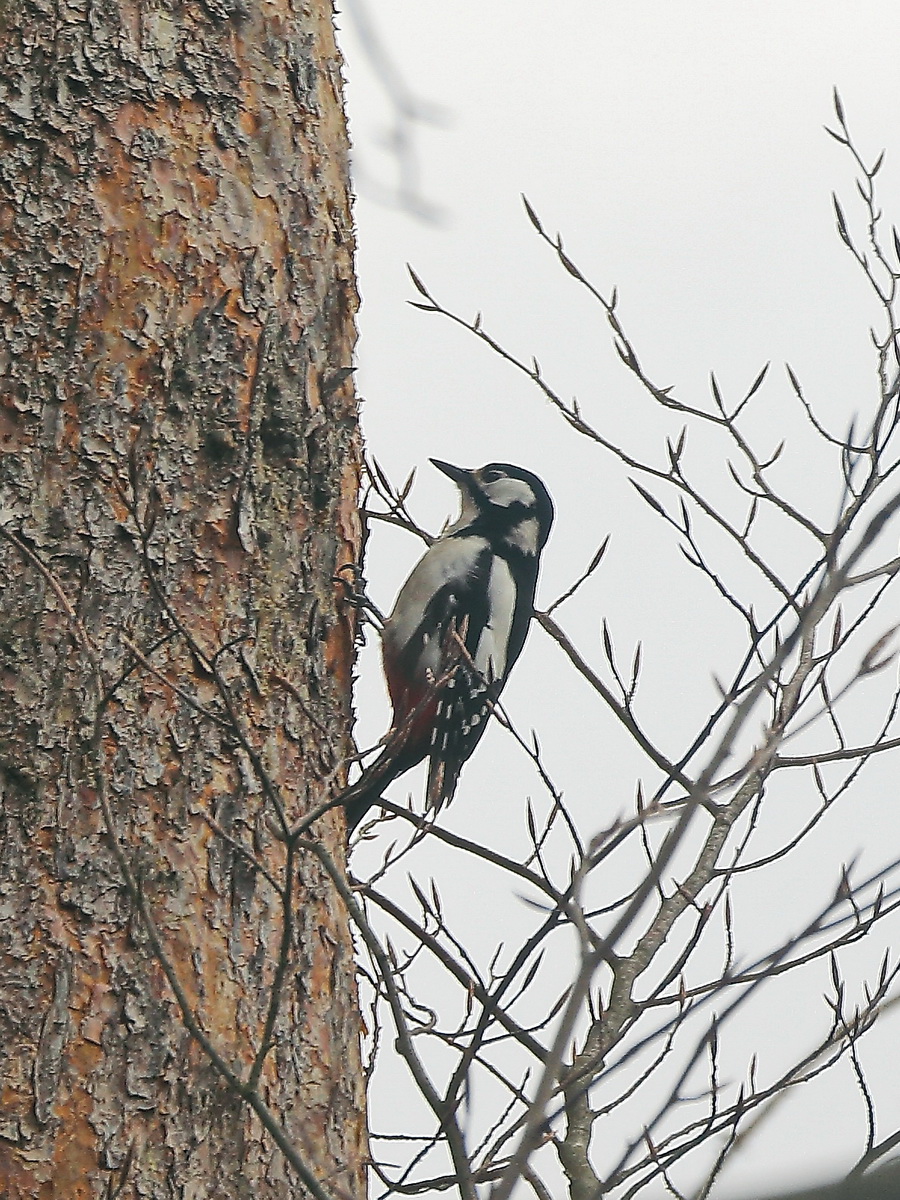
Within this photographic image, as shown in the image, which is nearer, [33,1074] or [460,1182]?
[460,1182]

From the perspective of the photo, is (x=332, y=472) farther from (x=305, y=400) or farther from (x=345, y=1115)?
(x=345, y=1115)

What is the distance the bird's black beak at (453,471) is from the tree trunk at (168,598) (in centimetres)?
203

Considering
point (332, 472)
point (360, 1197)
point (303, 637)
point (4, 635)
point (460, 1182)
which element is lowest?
point (460, 1182)

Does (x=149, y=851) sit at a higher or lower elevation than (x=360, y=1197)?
higher

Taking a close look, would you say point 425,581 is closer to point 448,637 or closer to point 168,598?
point 448,637

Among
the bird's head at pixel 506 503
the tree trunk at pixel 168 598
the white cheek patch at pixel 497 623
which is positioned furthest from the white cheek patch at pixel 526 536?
the tree trunk at pixel 168 598

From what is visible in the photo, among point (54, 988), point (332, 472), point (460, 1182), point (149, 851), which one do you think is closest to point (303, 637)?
point (332, 472)

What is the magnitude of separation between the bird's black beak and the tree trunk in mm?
2025

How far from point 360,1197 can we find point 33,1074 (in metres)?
0.58

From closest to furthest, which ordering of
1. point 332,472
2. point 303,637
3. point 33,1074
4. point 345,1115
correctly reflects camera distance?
point 33,1074 < point 345,1115 < point 303,637 < point 332,472

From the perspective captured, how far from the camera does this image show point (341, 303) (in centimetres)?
254

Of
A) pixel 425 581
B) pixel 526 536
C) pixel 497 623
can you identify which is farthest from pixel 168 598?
pixel 526 536

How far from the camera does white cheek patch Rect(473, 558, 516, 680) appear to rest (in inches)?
159

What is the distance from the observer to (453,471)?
14.9 feet
